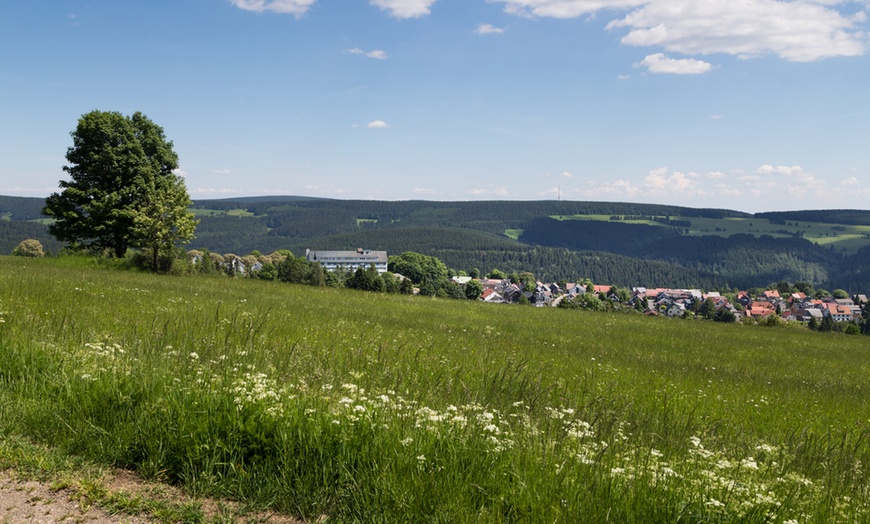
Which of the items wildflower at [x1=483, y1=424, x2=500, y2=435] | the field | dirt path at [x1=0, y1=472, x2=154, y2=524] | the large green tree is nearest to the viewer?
dirt path at [x1=0, y1=472, x2=154, y2=524]

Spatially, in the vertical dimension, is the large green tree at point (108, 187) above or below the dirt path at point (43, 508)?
above

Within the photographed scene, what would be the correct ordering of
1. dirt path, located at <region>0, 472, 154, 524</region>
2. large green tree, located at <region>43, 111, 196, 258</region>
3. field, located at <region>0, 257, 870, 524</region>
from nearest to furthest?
dirt path, located at <region>0, 472, 154, 524</region> → field, located at <region>0, 257, 870, 524</region> → large green tree, located at <region>43, 111, 196, 258</region>

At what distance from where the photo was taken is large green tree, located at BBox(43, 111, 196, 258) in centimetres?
3478

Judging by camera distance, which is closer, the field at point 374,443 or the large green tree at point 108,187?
the field at point 374,443

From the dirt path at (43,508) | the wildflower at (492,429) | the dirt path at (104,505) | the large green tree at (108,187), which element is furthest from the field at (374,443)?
the large green tree at (108,187)

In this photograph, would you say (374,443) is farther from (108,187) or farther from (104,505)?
(108,187)

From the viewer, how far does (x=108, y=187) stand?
36.1 metres

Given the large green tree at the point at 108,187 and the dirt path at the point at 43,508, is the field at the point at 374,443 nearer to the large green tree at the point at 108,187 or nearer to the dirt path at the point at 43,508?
the dirt path at the point at 43,508

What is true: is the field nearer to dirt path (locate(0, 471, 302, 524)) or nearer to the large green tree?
dirt path (locate(0, 471, 302, 524))

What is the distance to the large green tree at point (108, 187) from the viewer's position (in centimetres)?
3478

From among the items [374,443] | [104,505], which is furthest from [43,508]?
[374,443]

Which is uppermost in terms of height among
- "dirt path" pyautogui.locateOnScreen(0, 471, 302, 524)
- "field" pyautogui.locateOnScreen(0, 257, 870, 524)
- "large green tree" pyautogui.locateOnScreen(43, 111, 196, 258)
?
"large green tree" pyautogui.locateOnScreen(43, 111, 196, 258)

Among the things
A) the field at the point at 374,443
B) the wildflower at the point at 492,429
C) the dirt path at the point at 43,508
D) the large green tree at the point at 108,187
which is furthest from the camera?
the large green tree at the point at 108,187

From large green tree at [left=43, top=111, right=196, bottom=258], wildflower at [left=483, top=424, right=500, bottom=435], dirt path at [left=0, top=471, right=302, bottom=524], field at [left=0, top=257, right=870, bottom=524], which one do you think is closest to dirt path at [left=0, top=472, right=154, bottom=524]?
dirt path at [left=0, top=471, right=302, bottom=524]
